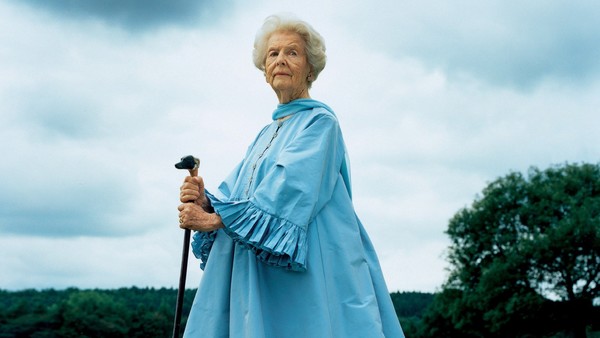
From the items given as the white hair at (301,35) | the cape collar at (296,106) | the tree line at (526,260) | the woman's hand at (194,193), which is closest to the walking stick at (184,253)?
the woman's hand at (194,193)

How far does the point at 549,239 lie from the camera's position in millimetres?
23594

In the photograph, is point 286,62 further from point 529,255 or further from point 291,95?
point 529,255

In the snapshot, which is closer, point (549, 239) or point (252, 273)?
point (252, 273)

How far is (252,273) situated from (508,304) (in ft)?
72.2

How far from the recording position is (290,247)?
11.7 feet

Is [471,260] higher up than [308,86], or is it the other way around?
[471,260]

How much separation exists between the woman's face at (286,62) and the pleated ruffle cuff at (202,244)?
99 centimetres

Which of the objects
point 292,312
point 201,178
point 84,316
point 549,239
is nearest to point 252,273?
point 292,312

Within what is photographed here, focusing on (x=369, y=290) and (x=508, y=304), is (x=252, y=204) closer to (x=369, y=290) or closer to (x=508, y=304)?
(x=369, y=290)

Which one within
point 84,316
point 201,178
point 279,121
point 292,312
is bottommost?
point 292,312

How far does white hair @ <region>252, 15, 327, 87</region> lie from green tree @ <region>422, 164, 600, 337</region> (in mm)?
21040

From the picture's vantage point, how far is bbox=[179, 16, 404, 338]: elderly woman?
11.9 ft

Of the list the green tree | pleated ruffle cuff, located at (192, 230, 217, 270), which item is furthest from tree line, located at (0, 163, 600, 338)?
pleated ruffle cuff, located at (192, 230, 217, 270)

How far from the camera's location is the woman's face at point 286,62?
4.20 m
